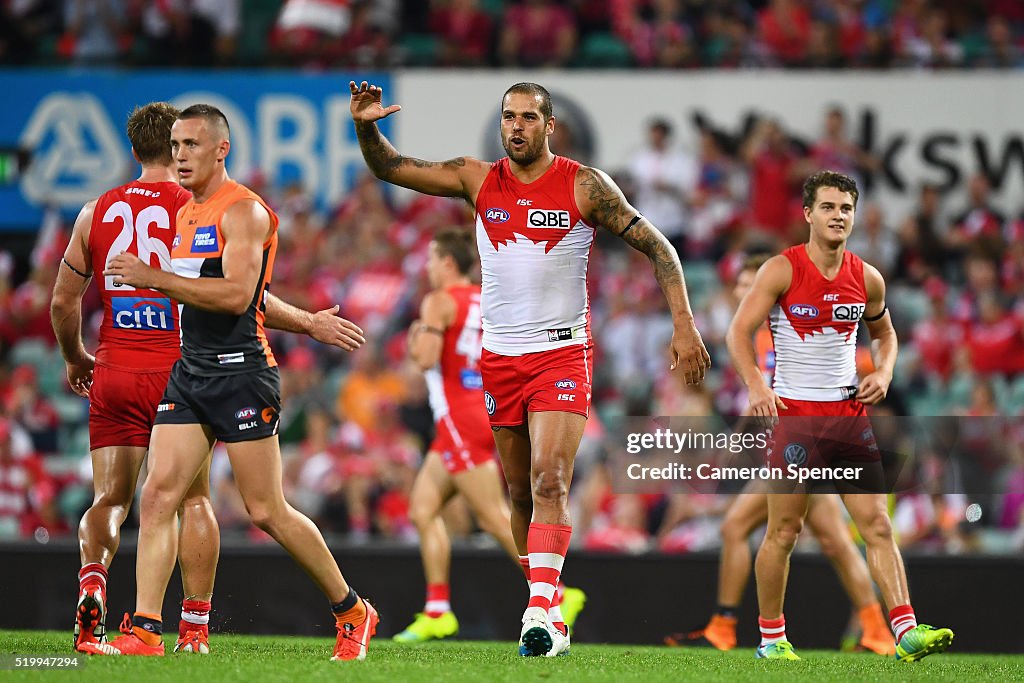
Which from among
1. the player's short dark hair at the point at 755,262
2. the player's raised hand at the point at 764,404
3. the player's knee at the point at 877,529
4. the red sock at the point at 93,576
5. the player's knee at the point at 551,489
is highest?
the player's short dark hair at the point at 755,262

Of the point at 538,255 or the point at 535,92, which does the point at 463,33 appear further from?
the point at 538,255

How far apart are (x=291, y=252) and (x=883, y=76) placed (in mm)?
7218

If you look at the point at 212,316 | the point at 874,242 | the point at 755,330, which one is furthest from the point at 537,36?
the point at 212,316

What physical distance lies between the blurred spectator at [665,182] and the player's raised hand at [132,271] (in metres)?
10.5

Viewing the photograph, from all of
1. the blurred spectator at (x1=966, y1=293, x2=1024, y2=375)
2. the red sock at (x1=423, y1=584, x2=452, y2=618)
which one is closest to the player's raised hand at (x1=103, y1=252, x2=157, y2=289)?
the red sock at (x1=423, y1=584, x2=452, y2=618)

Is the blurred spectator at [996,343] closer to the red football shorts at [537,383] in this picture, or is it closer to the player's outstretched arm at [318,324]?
the red football shorts at [537,383]

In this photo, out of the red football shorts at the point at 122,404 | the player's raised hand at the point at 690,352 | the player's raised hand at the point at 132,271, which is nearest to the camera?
the player's raised hand at the point at 132,271

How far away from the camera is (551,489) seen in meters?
6.84

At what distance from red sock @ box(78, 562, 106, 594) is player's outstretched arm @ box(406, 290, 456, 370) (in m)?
3.21

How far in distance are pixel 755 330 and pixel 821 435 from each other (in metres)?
0.75

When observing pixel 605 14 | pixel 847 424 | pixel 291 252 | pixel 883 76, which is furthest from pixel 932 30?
pixel 847 424

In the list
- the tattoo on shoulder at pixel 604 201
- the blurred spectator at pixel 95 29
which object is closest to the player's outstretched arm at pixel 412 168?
the tattoo on shoulder at pixel 604 201

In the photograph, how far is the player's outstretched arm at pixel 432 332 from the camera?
32.0 feet

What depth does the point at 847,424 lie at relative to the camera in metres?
8.16
